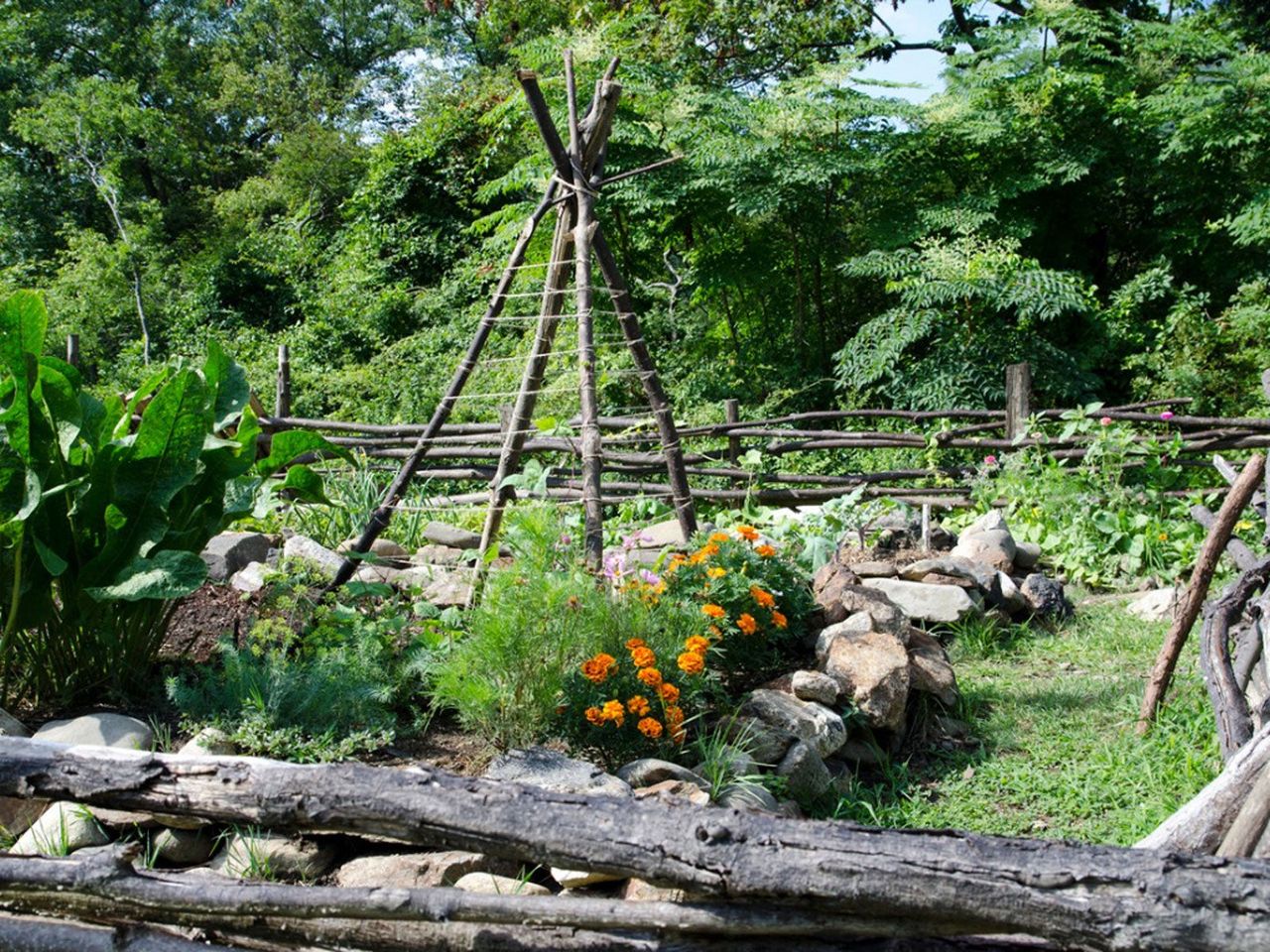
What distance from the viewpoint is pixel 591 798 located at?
2236mm

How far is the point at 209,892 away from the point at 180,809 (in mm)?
246

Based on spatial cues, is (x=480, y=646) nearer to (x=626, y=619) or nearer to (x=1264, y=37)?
(x=626, y=619)

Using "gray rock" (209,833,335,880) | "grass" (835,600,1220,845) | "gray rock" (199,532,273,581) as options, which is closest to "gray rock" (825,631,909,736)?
"grass" (835,600,1220,845)

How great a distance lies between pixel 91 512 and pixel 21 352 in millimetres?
519

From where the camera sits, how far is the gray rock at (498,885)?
2668mm

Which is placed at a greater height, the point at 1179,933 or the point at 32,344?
the point at 32,344

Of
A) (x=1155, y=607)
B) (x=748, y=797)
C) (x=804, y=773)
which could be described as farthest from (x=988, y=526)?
(x=748, y=797)

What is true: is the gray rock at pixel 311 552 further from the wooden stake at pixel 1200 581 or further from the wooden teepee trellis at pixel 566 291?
the wooden stake at pixel 1200 581

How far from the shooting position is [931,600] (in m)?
4.95

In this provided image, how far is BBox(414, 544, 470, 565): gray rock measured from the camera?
18.2ft

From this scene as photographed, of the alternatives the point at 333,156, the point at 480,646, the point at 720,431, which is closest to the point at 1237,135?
the point at 720,431

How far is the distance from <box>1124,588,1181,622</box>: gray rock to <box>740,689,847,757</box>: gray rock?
2.25 meters

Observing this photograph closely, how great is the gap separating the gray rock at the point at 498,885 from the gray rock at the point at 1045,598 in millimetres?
3278

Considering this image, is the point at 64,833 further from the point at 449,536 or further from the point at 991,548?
the point at 991,548
